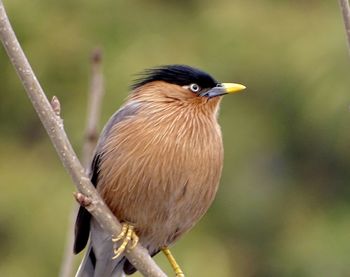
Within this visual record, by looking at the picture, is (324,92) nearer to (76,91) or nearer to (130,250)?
(76,91)

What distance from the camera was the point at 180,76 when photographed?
532 cm

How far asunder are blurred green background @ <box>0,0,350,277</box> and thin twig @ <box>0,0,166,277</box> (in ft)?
17.0

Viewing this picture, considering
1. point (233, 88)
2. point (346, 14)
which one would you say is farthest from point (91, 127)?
point (346, 14)

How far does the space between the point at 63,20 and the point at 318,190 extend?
111 inches

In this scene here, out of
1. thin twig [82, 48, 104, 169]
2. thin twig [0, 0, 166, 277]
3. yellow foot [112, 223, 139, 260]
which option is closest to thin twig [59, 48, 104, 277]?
thin twig [82, 48, 104, 169]

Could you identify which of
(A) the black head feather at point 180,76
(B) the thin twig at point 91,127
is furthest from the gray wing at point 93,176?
(B) the thin twig at point 91,127

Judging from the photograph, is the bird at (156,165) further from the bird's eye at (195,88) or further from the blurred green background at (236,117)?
the blurred green background at (236,117)

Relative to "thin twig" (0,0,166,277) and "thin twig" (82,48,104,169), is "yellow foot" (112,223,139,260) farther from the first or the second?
"thin twig" (82,48,104,169)

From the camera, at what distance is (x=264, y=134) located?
10695 mm

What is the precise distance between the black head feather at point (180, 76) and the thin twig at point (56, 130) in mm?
1017

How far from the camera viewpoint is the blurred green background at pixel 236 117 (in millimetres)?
9945

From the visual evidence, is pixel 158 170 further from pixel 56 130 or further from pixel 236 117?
pixel 236 117

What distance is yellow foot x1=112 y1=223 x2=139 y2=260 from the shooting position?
4814 millimetres

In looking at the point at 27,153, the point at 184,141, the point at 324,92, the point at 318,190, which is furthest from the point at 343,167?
the point at 184,141
